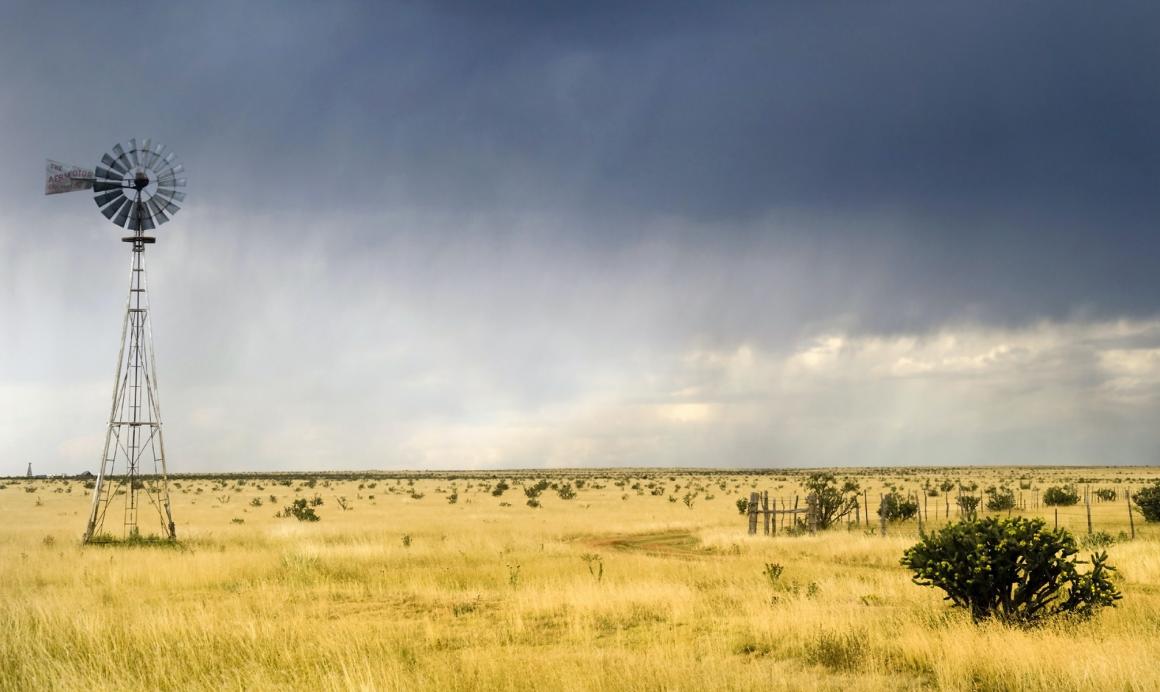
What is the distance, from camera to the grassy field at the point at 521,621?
9.37m

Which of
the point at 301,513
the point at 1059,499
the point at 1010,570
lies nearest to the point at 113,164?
the point at 301,513

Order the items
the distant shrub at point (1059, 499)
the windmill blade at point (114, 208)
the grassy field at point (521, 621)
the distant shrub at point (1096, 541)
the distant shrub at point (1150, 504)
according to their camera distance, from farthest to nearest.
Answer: the distant shrub at point (1059, 499) → the distant shrub at point (1150, 504) → the windmill blade at point (114, 208) → the distant shrub at point (1096, 541) → the grassy field at point (521, 621)

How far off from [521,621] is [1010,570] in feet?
27.4

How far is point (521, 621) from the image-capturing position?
13812mm

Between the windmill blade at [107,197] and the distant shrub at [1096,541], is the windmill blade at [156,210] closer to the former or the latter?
the windmill blade at [107,197]

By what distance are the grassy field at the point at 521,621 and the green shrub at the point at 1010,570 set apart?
1.75 feet

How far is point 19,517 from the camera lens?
42.6m

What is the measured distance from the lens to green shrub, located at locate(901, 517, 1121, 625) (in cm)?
1278

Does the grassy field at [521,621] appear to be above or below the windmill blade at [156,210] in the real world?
below

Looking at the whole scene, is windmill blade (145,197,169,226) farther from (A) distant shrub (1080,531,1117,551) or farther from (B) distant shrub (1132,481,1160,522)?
(B) distant shrub (1132,481,1160,522)

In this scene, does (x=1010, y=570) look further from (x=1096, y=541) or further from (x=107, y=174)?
(x=107, y=174)

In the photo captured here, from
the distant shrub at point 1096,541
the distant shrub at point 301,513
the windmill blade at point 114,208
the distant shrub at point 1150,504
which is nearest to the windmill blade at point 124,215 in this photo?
the windmill blade at point 114,208

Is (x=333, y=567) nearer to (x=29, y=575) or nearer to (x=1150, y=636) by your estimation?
(x=29, y=575)

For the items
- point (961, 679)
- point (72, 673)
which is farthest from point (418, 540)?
point (961, 679)
